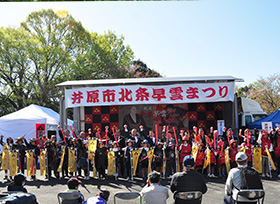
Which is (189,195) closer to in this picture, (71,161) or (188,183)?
(188,183)

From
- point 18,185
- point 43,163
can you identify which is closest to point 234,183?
point 18,185

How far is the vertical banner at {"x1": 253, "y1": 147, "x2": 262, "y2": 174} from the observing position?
9.77 metres

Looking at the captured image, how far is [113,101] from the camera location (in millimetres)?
12812

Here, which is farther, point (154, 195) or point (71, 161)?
point (71, 161)

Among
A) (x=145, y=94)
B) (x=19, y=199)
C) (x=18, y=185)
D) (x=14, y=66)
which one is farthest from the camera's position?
(x=14, y=66)

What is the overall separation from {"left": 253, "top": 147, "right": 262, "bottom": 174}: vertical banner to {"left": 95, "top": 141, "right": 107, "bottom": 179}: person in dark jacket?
17.5 ft

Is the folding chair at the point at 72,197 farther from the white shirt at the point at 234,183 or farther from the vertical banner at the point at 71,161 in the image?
the vertical banner at the point at 71,161

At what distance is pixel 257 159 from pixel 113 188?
522 cm

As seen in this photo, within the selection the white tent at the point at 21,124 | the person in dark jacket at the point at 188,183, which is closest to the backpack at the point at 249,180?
the person in dark jacket at the point at 188,183

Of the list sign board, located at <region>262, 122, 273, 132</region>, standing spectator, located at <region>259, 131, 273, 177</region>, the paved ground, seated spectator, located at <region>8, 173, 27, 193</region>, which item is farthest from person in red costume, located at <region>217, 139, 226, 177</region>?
seated spectator, located at <region>8, 173, 27, 193</region>

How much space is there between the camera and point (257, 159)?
981 cm

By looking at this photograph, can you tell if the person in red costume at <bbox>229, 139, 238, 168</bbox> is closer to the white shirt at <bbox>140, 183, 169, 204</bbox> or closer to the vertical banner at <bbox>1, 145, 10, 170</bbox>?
the white shirt at <bbox>140, 183, 169, 204</bbox>

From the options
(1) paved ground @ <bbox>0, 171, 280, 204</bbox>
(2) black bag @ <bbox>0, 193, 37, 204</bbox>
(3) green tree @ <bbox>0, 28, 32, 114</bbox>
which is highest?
(3) green tree @ <bbox>0, 28, 32, 114</bbox>

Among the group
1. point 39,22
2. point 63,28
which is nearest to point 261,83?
point 63,28
